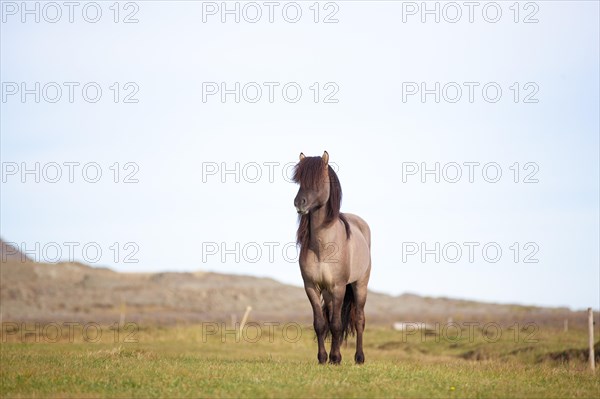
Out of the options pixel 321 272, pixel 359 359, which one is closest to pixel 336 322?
pixel 321 272

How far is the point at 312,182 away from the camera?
13477mm

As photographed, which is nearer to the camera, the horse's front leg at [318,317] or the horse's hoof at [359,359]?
the horse's front leg at [318,317]

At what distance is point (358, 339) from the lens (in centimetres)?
1530

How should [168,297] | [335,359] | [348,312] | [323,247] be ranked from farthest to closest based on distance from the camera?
[168,297]
[348,312]
[335,359]
[323,247]

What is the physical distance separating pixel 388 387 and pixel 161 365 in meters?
4.74

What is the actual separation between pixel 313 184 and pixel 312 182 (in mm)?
41

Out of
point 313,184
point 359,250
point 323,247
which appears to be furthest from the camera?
point 359,250

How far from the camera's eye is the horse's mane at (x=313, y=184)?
532 inches

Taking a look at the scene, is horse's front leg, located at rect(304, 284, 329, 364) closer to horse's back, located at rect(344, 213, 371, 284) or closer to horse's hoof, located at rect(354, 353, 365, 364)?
horse's back, located at rect(344, 213, 371, 284)

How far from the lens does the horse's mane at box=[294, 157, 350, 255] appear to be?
532 inches

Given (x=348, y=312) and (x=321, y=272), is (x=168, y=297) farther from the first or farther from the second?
(x=321, y=272)

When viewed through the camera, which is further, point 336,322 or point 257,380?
point 336,322

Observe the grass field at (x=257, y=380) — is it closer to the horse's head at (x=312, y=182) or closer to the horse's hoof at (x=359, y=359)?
the horse's hoof at (x=359, y=359)

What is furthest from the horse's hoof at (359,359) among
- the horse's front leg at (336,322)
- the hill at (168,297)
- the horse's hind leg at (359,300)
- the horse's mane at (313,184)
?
the hill at (168,297)
